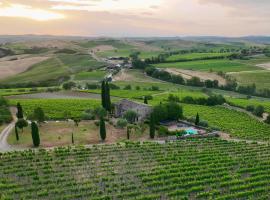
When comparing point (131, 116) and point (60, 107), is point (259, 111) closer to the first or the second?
point (131, 116)

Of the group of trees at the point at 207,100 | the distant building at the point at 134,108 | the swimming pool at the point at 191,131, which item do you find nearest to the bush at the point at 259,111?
the group of trees at the point at 207,100

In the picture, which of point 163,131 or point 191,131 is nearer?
point 163,131

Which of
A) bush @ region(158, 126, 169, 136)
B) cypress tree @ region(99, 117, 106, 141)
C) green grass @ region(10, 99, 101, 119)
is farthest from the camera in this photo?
green grass @ region(10, 99, 101, 119)

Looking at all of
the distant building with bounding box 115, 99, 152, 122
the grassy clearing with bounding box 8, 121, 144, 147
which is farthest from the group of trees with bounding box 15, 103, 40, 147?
the distant building with bounding box 115, 99, 152, 122

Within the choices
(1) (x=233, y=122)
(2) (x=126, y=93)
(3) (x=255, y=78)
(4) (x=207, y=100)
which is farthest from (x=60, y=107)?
(3) (x=255, y=78)

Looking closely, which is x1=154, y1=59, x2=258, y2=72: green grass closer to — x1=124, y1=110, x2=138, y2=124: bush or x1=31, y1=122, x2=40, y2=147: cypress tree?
x1=124, y1=110, x2=138, y2=124: bush

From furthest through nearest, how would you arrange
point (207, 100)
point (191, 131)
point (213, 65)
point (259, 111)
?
point (213, 65), point (207, 100), point (259, 111), point (191, 131)
